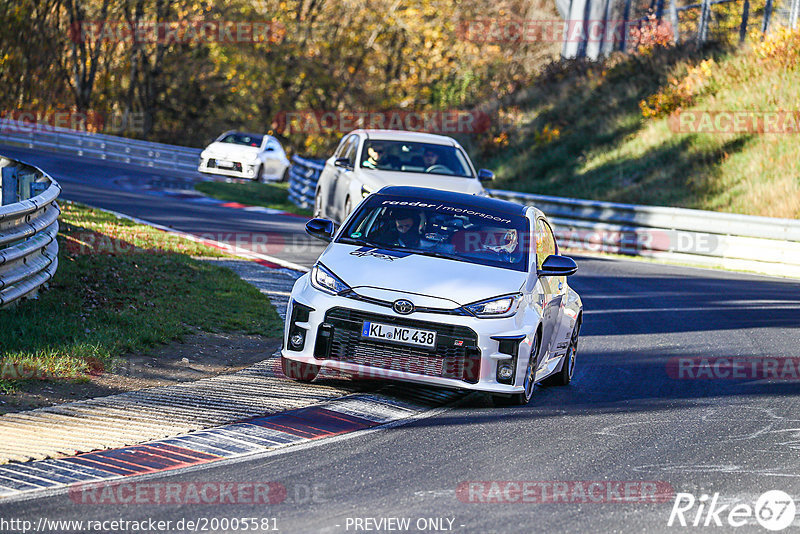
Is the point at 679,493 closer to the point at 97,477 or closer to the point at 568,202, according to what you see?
the point at 97,477

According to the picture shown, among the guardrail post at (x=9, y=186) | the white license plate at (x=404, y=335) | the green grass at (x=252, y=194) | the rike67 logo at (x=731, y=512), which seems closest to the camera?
the rike67 logo at (x=731, y=512)

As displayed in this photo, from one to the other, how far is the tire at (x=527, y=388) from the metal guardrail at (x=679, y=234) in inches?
505

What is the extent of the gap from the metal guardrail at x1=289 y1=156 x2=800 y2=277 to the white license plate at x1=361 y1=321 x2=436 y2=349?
1374 cm

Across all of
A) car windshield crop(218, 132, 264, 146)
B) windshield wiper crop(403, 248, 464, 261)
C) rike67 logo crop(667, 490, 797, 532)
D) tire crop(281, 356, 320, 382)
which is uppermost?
windshield wiper crop(403, 248, 464, 261)

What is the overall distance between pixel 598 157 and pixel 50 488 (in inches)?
1110

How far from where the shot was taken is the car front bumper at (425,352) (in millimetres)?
8164

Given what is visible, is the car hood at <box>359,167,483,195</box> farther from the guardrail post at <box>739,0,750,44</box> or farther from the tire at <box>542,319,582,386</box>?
the guardrail post at <box>739,0,750,44</box>

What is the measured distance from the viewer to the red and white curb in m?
5.93

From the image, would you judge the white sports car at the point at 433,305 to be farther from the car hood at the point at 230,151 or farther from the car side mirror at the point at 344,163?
the car hood at the point at 230,151

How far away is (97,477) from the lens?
599 centimetres

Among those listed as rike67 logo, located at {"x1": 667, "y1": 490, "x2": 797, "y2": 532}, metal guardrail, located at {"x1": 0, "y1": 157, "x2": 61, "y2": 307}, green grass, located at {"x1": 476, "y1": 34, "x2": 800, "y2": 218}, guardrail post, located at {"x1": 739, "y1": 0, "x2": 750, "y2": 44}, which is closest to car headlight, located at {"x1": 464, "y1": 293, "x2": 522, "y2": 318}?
rike67 logo, located at {"x1": 667, "y1": 490, "x2": 797, "y2": 532}

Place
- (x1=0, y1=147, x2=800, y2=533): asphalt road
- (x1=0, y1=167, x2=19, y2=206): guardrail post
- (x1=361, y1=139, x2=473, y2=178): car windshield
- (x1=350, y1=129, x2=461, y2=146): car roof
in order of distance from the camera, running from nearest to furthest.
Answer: (x1=0, y1=147, x2=800, y2=533): asphalt road → (x1=0, y1=167, x2=19, y2=206): guardrail post → (x1=361, y1=139, x2=473, y2=178): car windshield → (x1=350, y1=129, x2=461, y2=146): car roof

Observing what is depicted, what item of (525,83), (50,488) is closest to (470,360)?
(50,488)

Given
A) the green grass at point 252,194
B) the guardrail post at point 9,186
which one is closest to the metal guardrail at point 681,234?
the green grass at point 252,194
